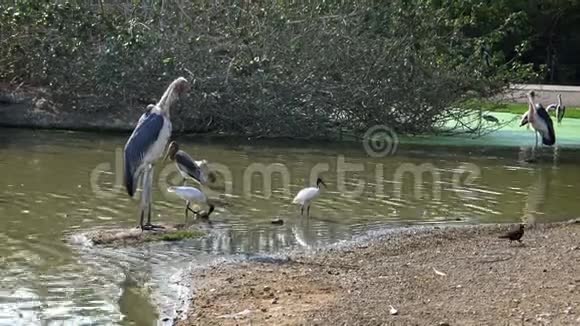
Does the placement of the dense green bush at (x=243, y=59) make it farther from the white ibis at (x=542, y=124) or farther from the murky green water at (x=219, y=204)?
the white ibis at (x=542, y=124)

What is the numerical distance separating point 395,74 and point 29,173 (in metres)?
8.65

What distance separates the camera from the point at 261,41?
19.9 meters

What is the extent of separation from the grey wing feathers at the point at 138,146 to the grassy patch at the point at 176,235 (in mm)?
551

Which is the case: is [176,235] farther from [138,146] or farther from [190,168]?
[190,168]

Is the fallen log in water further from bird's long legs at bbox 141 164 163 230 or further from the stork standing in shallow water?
the stork standing in shallow water

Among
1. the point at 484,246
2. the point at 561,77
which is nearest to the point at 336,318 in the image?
the point at 484,246

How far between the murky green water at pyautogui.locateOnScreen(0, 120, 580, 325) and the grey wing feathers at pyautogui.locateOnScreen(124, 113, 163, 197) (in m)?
0.78

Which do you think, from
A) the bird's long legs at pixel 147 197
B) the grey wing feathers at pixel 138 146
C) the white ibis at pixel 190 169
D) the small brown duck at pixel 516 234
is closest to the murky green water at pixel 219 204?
the white ibis at pixel 190 169

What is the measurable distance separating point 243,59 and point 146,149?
9911 millimetres

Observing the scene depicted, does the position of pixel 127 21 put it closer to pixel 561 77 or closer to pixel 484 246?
pixel 484 246

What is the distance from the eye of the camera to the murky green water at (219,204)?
7.87 m

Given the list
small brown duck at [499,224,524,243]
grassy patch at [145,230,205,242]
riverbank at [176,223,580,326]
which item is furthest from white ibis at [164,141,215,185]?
small brown duck at [499,224,524,243]

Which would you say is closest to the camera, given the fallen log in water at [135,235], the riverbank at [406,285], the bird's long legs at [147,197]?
the riverbank at [406,285]

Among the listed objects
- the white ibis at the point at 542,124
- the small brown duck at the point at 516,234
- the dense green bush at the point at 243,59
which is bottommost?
the small brown duck at the point at 516,234
